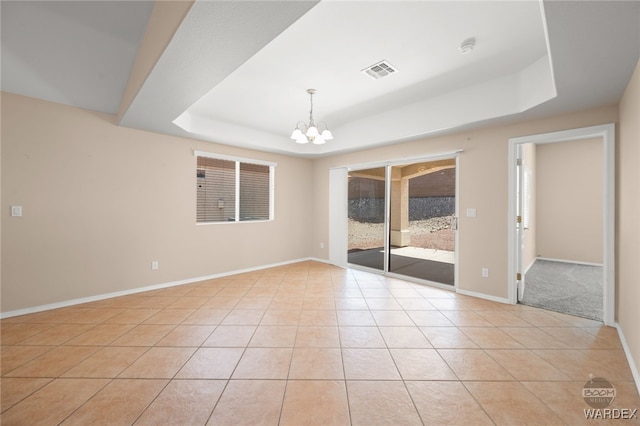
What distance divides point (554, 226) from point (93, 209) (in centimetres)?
900

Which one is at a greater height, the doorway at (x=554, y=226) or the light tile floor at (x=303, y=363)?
the doorway at (x=554, y=226)

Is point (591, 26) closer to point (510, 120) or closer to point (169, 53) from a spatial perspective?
point (510, 120)

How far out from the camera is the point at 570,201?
5629 mm

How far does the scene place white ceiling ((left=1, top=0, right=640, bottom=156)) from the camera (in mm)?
1600

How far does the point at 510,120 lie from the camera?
3184 millimetres

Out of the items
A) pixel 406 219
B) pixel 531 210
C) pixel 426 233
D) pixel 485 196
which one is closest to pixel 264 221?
pixel 406 219

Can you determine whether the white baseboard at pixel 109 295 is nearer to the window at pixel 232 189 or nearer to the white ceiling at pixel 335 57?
the window at pixel 232 189

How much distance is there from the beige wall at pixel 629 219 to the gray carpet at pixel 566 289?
1.97ft

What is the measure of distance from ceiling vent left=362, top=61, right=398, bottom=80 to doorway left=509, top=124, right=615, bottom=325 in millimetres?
1966

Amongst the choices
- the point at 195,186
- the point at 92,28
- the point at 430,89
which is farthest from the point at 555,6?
the point at 195,186

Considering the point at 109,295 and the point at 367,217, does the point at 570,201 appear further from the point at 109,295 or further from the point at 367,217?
the point at 109,295

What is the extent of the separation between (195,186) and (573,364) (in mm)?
5100

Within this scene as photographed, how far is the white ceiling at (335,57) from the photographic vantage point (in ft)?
5.25

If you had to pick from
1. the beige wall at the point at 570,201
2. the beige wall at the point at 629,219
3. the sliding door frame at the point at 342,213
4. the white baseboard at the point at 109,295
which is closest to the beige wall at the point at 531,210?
the beige wall at the point at 570,201
